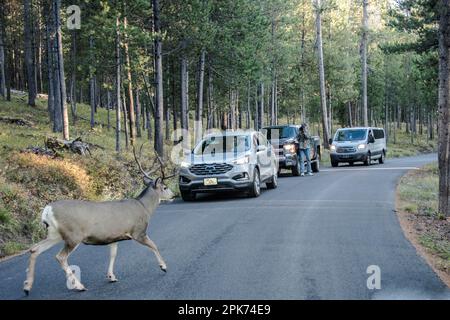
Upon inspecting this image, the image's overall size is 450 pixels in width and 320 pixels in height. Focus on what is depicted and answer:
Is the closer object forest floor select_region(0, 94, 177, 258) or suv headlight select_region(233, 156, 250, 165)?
forest floor select_region(0, 94, 177, 258)

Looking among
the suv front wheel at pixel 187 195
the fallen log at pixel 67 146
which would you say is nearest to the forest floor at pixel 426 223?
the suv front wheel at pixel 187 195

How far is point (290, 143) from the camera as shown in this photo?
76.8 feet

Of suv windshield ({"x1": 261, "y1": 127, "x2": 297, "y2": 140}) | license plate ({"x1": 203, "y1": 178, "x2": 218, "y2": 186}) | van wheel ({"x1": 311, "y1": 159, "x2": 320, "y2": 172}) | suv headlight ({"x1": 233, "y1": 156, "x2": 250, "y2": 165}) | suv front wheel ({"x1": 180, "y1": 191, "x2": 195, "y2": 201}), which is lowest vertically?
van wheel ({"x1": 311, "y1": 159, "x2": 320, "y2": 172})

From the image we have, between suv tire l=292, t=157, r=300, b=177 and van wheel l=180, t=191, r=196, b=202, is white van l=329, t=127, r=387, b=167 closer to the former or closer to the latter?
suv tire l=292, t=157, r=300, b=177

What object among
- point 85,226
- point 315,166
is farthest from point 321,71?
point 85,226

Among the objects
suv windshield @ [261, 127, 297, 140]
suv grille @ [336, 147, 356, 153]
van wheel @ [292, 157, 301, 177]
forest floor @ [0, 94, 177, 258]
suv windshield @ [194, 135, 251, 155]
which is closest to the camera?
forest floor @ [0, 94, 177, 258]

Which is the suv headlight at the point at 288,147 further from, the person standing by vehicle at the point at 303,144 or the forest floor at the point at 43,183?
the forest floor at the point at 43,183

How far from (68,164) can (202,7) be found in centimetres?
1180

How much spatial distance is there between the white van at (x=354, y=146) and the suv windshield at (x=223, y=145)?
14.2 m

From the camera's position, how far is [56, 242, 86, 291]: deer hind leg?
244 inches

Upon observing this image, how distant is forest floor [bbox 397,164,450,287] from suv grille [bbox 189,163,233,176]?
4.73 meters

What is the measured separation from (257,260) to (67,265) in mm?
2818

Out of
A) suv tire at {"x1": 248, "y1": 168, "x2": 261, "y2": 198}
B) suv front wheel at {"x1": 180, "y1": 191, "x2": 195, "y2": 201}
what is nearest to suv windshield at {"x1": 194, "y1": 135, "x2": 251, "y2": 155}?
suv tire at {"x1": 248, "y1": 168, "x2": 261, "y2": 198}
